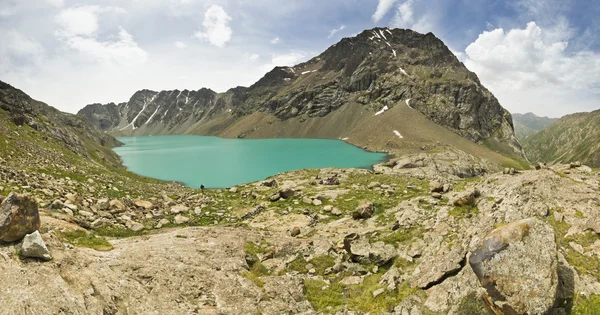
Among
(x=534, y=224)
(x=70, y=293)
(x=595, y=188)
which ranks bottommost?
(x=70, y=293)

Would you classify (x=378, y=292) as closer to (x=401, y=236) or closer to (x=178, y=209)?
(x=401, y=236)

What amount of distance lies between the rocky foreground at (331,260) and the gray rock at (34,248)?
0.03 m

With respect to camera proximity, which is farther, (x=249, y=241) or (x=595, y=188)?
(x=249, y=241)

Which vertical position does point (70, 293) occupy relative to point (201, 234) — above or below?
above

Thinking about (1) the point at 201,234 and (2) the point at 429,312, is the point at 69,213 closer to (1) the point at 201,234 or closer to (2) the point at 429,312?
(1) the point at 201,234

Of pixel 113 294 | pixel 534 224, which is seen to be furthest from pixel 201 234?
pixel 534 224

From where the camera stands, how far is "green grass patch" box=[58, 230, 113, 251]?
1340cm

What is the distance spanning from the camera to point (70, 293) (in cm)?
864

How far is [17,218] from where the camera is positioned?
9750mm

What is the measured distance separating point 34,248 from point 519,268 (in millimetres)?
15248

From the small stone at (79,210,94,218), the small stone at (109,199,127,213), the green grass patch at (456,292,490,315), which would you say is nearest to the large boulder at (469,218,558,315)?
the green grass patch at (456,292,490,315)

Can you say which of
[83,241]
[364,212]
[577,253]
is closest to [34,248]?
[83,241]

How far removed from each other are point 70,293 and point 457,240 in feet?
49.9

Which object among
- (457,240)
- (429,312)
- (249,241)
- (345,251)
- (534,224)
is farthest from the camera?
(249,241)
